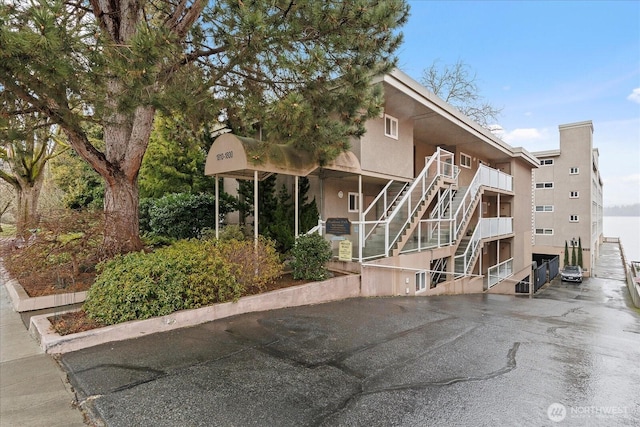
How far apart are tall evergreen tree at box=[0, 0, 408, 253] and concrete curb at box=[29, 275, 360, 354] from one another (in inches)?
122

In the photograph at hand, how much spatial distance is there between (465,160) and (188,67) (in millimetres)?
17074

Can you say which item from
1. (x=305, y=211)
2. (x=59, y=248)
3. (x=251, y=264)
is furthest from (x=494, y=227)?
(x=59, y=248)

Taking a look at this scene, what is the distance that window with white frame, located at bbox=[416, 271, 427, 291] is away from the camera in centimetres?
1138

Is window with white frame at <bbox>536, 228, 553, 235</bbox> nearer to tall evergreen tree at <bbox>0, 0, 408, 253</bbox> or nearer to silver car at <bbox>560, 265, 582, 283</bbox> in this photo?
silver car at <bbox>560, 265, 582, 283</bbox>

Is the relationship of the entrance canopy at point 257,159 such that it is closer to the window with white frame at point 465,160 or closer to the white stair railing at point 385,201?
the white stair railing at point 385,201

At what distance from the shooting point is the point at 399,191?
13.2 metres

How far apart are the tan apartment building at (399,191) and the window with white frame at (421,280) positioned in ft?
0.12

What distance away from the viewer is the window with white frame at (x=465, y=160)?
19297 mm

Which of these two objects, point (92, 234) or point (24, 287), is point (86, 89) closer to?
point (92, 234)

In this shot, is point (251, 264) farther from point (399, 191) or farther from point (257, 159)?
point (399, 191)

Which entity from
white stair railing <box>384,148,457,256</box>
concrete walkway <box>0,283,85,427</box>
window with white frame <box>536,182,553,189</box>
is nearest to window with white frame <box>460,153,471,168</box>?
white stair railing <box>384,148,457,256</box>

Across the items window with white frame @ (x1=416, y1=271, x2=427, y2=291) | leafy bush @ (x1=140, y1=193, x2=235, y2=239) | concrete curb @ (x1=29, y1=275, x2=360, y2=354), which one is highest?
leafy bush @ (x1=140, y1=193, x2=235, y2=239)

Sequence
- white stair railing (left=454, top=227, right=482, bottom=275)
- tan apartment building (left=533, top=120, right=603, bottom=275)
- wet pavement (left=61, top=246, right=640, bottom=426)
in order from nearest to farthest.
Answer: wet pavement (left=61, top=246, right=640, bottom=426), white stair railing (left=454, top=227, right=482, bottom=275), tan apartment building (left=533, top=120, right=603, bottom=275)

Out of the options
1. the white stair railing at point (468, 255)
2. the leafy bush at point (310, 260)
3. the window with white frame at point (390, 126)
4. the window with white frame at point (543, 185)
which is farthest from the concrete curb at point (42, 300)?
the window with white frame at point (543, 185)
